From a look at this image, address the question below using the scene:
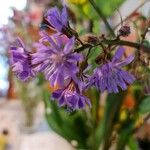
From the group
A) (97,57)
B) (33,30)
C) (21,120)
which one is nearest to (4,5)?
(33,30)

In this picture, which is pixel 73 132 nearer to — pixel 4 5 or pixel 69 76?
pixel 4 5

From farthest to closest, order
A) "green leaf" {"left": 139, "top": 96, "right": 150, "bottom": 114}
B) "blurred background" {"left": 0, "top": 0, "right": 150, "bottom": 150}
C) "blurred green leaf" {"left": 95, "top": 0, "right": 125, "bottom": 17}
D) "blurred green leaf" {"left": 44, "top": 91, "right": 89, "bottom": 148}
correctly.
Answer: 1. "blurred background" {"left": 0, "top": 0, "right": 150, "bottom": 150}
2. "blurred green leaf" {"left": 44, "top": 91, "right": 89, "bottom": 148}
3. "green leaf" {"left": 139, "top": 96, "right": 150, "bottom": 114}
4. "blurred green leaf" {"left": 95, "top": 0, "right": 125, "bottom": 17}

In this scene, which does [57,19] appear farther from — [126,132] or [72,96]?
[126,132]

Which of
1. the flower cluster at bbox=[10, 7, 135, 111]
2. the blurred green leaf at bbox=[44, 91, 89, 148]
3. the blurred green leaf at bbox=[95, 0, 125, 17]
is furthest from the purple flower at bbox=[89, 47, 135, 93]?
the blurred green leaf at bbox=[44, 91, 89, 148]

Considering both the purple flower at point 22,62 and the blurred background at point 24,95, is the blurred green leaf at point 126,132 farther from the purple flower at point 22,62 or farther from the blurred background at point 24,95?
the purple flower at point 22,62

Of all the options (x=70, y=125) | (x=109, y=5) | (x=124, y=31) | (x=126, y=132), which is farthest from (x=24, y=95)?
(x=124, y=31)

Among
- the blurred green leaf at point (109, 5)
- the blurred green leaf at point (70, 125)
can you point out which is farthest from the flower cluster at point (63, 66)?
the blurred green leaf at point (70, 125)

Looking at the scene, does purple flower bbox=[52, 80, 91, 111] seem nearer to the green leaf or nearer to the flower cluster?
the flower cluster
